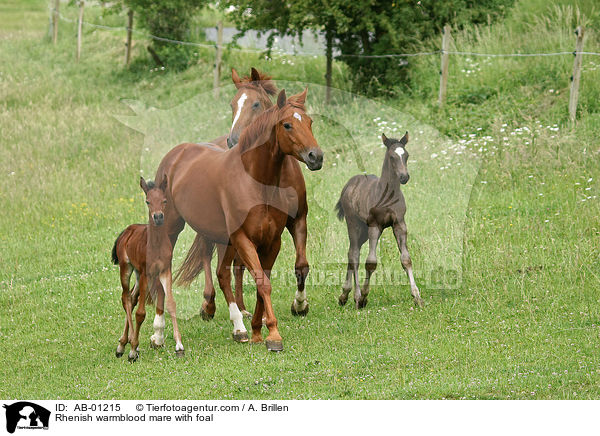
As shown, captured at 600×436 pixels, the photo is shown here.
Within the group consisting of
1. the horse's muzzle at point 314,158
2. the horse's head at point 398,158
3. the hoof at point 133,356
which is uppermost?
the horse's muzzle at point 314,158

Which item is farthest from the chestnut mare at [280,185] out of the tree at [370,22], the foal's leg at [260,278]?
the tree at [370,22]

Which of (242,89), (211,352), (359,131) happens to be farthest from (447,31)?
(211,352)

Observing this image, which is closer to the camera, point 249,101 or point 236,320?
point 236,320

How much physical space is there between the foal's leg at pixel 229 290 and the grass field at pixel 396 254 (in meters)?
0.19

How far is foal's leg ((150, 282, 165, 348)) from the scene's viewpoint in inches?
366

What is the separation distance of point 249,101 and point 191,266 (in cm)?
241

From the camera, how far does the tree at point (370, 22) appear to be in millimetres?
20031

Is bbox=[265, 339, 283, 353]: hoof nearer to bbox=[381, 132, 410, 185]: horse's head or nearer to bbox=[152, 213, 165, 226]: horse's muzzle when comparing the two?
bbox=[152, 213, 165, 226]: horse's muzzle

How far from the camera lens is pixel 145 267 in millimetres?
8977

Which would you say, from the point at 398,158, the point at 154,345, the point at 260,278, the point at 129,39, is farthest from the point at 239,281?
the point at 129,39

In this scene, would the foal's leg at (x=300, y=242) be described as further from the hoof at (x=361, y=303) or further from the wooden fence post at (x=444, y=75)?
the wooden fence post at (x=444, y=75)

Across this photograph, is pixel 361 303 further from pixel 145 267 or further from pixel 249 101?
pixel 145 267
